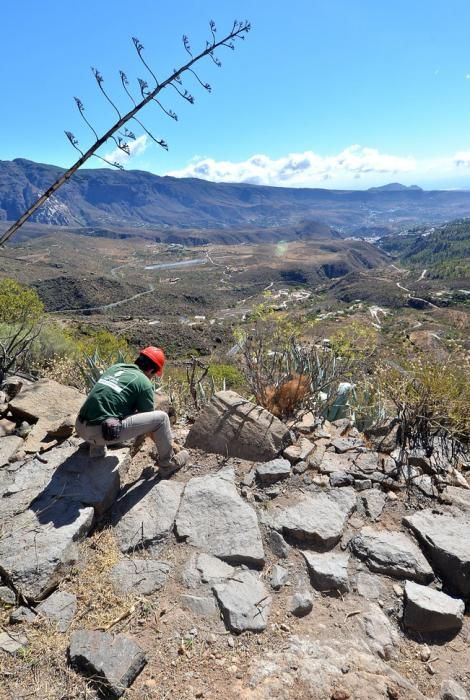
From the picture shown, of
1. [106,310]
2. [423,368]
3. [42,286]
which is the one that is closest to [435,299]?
[106,310]

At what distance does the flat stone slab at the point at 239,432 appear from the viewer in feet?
16.0

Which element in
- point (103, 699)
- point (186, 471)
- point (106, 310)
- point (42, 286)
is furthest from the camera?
point (42, 286)

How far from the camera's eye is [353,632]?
3.04 m

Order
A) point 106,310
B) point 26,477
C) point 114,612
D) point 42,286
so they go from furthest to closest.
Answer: point 42,286 < point 106,310 < point 26,477 < point 114,612

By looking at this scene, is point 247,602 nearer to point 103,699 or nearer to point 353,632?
point 353,632

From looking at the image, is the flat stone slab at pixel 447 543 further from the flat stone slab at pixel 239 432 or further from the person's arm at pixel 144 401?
the person's arm at pixel 144 401

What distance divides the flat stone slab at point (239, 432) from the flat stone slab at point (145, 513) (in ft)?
2.45

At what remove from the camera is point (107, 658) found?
101 inches

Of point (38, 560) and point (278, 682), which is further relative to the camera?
point (38, 560)

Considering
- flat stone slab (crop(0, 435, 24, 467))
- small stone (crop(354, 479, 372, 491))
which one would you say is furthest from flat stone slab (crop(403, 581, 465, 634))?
flat stone slab (crop(0, 435, 24, 467))

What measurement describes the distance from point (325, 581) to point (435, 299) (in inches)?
3852

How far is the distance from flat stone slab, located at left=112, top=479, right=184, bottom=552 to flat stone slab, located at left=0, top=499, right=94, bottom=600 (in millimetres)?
326

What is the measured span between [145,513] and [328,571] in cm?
171

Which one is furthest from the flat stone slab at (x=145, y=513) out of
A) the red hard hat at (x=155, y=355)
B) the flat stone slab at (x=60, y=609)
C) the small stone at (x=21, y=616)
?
the red hard hat at (x=155, y=355)
